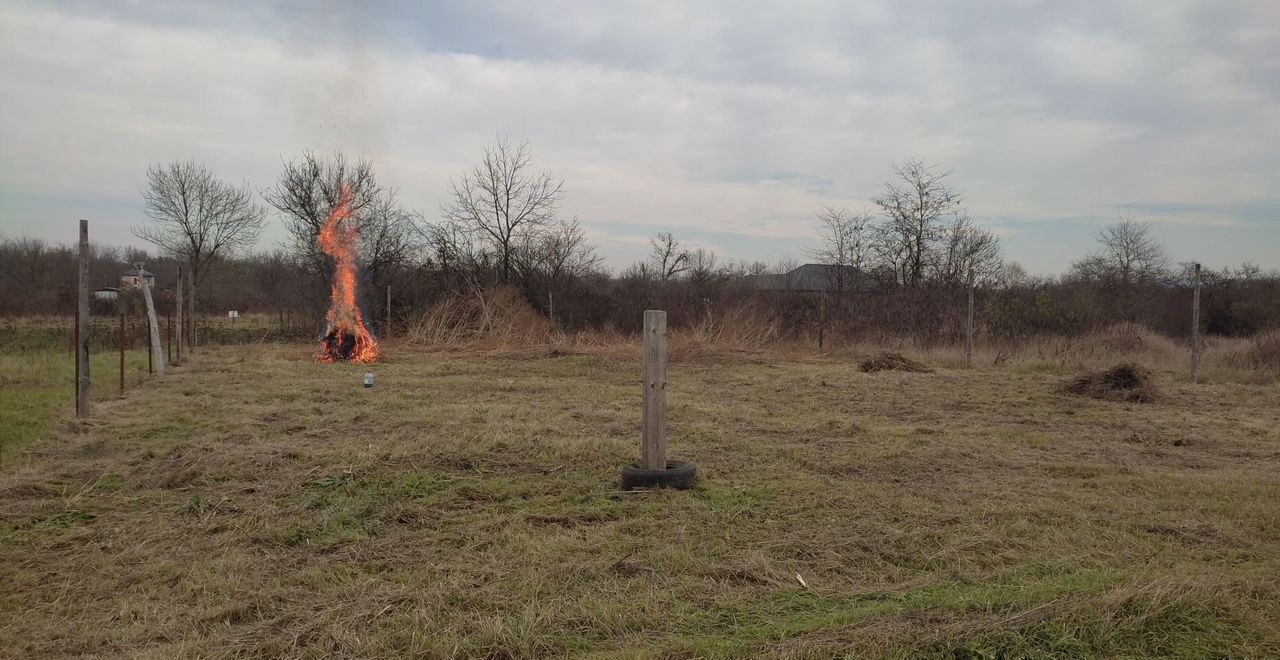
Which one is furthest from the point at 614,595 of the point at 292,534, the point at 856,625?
the point at 292,534

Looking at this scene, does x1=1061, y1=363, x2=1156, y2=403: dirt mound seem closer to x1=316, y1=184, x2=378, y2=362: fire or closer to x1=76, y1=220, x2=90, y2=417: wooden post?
x1=76, y1=220, x2=90, y2=417: wooden post

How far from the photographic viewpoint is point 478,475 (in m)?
5.48

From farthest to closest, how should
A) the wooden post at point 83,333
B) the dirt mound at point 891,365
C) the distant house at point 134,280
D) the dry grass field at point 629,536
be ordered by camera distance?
1. the dirt mound at point 891,365
2. the distant house at point 134,280
3. the wooden post at point 83,333
4. the dry grass field at point 629,536

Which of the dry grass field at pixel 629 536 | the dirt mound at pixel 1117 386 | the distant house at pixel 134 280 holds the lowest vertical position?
the dry grass field at pixel 629 536

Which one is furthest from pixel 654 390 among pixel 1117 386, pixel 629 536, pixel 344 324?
pixel 344 324

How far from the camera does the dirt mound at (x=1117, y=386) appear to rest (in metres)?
9.84

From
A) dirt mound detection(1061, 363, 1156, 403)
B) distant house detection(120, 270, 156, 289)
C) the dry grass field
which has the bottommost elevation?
the dry grass field

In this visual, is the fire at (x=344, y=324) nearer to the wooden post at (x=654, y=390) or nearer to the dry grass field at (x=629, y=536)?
the dry grass field at (x=629, y=536)

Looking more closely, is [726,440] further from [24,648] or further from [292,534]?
[24,648]

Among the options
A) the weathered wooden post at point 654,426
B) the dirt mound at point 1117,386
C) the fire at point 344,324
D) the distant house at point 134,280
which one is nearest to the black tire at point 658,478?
the weathered wooden post at point 654,426

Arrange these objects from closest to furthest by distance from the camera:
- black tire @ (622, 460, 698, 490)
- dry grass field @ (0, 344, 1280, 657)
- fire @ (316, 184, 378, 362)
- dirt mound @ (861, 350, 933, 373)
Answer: dry grass field @ (0, 344, 1280, 657) < black tire @ (622, 460, 698, 490) < dirt mound @ (861, 350, 933, 373) < fire @ (316, 184, 378, 362)

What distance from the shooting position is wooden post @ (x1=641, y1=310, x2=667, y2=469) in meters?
5.16

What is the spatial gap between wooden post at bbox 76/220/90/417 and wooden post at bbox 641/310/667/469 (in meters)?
6.04

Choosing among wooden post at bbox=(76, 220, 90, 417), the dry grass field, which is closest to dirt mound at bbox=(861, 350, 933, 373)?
the dry grass field
